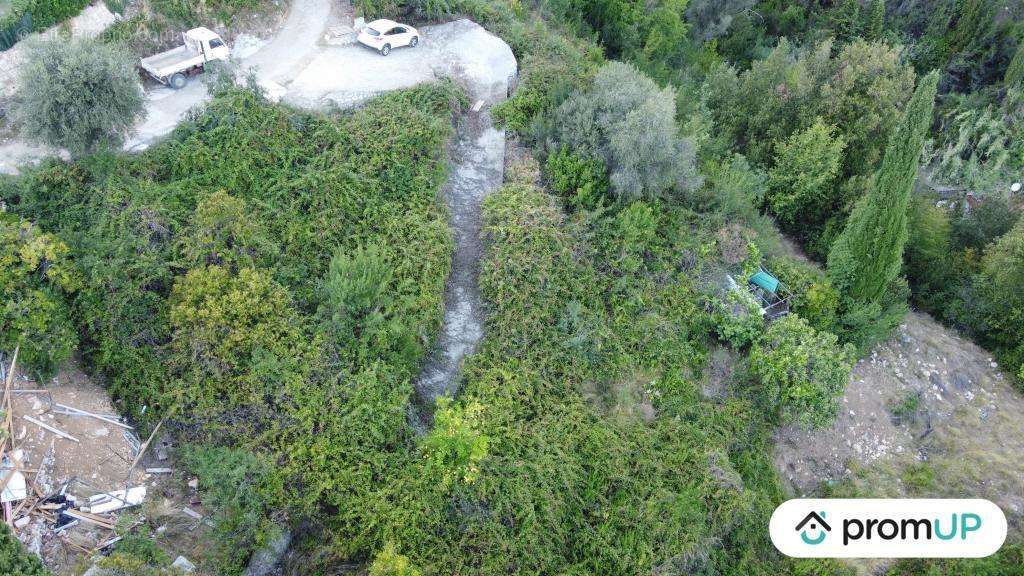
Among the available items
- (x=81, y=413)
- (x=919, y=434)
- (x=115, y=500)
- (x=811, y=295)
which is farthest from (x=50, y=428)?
(x=919, y=434)

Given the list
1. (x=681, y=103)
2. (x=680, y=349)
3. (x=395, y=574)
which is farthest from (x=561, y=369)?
(x=681, y=103)

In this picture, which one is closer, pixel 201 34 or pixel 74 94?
pixel 74 94

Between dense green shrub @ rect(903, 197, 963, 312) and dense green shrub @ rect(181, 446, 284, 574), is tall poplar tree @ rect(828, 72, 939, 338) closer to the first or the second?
dense green shrub @ rect(903, 197, 963, 312)

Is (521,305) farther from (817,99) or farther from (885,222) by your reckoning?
(817,99)

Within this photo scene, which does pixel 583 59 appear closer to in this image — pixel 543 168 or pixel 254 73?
pixel 543 168

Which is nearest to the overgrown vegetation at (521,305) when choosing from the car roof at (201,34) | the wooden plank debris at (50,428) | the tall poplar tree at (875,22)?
the wooden plank debris at (50,428)

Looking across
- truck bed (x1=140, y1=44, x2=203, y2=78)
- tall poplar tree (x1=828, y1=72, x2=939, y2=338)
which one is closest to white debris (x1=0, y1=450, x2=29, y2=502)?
truck bed (x1=140, y1=44, x2=203, y2=78)
